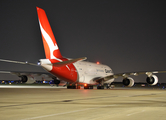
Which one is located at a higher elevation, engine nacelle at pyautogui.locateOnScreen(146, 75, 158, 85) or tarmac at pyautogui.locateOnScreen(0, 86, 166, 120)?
engine nacelle at pyautogui.locateOnScreen(146, 75, 158, 85)

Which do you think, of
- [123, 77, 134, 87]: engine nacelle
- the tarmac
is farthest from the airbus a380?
the tarmac

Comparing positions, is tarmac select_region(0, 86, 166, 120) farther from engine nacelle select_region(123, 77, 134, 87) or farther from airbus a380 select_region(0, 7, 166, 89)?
engine nacelle select_region(123, 77, 134, 87)

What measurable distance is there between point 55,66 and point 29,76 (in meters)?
11.4

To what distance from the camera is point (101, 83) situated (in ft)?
139

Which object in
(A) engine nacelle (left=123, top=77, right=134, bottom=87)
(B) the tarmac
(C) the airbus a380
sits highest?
(C) the airbus a380

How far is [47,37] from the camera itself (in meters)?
29.5

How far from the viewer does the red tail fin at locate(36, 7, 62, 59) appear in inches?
1131

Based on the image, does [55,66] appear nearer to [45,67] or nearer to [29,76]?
[45,67]

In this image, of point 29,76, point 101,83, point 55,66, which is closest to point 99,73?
point 101,83

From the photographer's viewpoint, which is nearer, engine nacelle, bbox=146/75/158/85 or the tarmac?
the tarmac

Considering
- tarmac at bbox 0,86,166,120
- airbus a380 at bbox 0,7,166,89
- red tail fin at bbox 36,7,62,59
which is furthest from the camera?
airbus a380 at bbox 0,7,166,89

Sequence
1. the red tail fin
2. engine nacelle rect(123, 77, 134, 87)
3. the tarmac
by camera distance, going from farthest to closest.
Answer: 1. engine nacelle rect(123, 77, 134, 87)
2. the red tail fin
3. the tarmac

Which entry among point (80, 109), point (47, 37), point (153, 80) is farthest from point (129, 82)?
point (80, 109)

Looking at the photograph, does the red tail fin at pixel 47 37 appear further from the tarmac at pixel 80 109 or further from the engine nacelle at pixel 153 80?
the engine nacelle at pixel 153 80
